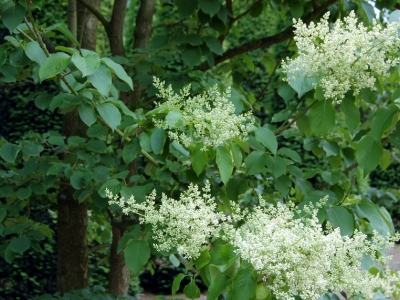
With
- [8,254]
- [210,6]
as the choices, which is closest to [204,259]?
[210,6]

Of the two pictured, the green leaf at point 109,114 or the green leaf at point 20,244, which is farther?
the green leaf at point 20,244

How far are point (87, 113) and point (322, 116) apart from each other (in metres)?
0.86

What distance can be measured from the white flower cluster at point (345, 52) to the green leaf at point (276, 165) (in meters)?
0.53

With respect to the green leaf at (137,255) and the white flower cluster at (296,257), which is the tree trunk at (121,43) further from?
the white flower cluster at (296,257)

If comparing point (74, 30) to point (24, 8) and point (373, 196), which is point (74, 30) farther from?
point (373, 196)

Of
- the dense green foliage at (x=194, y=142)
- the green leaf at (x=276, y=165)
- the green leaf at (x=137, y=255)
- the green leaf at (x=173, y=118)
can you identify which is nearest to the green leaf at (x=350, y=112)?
the dense green foliage at (x=194, y=142)

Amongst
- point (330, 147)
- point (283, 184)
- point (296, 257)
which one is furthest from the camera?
point (330, 147)

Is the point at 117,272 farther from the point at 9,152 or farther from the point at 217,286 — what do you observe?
the point at 217,286

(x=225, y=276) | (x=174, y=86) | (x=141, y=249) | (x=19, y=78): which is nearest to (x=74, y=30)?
(x=19, y=78)

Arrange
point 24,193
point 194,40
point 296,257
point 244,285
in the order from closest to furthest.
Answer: point 296,257 → point 244,285 → point 24,193 → point 194,40

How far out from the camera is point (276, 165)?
2.33 meters

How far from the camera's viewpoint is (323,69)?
1808 millimetres

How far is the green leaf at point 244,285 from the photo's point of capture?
4.87 ft

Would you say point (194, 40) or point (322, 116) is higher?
point (194, 40)
